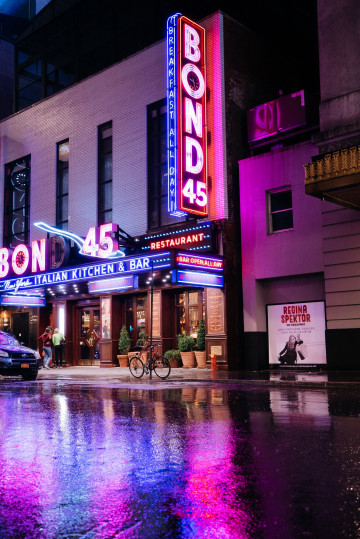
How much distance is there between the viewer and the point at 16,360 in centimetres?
2012

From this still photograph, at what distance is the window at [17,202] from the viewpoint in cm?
3384


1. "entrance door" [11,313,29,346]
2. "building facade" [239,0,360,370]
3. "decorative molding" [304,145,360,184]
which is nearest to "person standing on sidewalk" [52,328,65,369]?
"entrance door" [11,313,29,346]

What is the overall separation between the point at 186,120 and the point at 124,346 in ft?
35.6

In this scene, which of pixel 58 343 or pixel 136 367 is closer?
pixel 136 367

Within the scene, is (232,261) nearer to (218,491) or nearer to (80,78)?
(80,78)

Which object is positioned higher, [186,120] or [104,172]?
[186,120]

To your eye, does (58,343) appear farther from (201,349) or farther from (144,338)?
(201,349)

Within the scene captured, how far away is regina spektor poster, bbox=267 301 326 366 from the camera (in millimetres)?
21594

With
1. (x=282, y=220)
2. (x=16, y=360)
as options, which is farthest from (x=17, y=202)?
(x=282, y=220)

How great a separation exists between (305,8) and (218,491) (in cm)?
3232

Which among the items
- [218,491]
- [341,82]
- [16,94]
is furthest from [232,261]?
[16,94]

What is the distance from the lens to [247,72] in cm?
2570

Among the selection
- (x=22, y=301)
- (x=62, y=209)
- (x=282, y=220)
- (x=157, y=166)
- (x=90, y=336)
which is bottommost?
(x=90, y=336)

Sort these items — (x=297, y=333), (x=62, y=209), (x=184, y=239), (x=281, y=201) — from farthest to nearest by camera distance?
(x=62, y=209) < (x=184, y=239) < (x=281, y=201) < (x=297, y=333)
